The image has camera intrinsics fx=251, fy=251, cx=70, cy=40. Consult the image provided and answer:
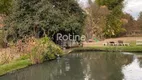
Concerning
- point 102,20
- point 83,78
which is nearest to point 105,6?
point 102,20

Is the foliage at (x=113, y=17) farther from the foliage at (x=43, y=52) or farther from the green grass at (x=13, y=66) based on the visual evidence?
the green grass at (x=13, y=66)

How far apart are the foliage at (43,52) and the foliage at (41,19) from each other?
447 centimetres

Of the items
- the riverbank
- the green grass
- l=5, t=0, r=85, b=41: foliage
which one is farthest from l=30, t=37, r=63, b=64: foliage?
the riverbank

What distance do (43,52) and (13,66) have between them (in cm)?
386

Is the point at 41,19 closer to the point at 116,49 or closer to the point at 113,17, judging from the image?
the point at 116,49

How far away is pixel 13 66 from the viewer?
17.4 metres

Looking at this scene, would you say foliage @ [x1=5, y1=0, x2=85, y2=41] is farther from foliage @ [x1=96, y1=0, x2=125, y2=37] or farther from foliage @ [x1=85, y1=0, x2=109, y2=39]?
foliage @ [x1=96, y1=0, x2=125, y2=37]

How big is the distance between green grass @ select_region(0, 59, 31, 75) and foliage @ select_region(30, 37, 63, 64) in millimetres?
795

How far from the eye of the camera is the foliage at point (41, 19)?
1070 inches

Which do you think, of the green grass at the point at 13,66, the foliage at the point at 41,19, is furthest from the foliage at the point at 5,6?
the green grass at the point at 13,66

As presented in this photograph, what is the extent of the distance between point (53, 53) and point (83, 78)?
8.28 m

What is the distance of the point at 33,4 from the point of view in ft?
92.6

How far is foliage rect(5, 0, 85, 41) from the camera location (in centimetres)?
2719

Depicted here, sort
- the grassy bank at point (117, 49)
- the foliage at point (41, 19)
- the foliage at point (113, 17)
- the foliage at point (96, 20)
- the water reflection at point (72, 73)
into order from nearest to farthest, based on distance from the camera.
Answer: the water reflection at point (72, 73) → the foliage at point (41, 19) → the grassy bank at point (117, 49) → the foliage at point (96, 20) → the foliage at point (113, 17)
